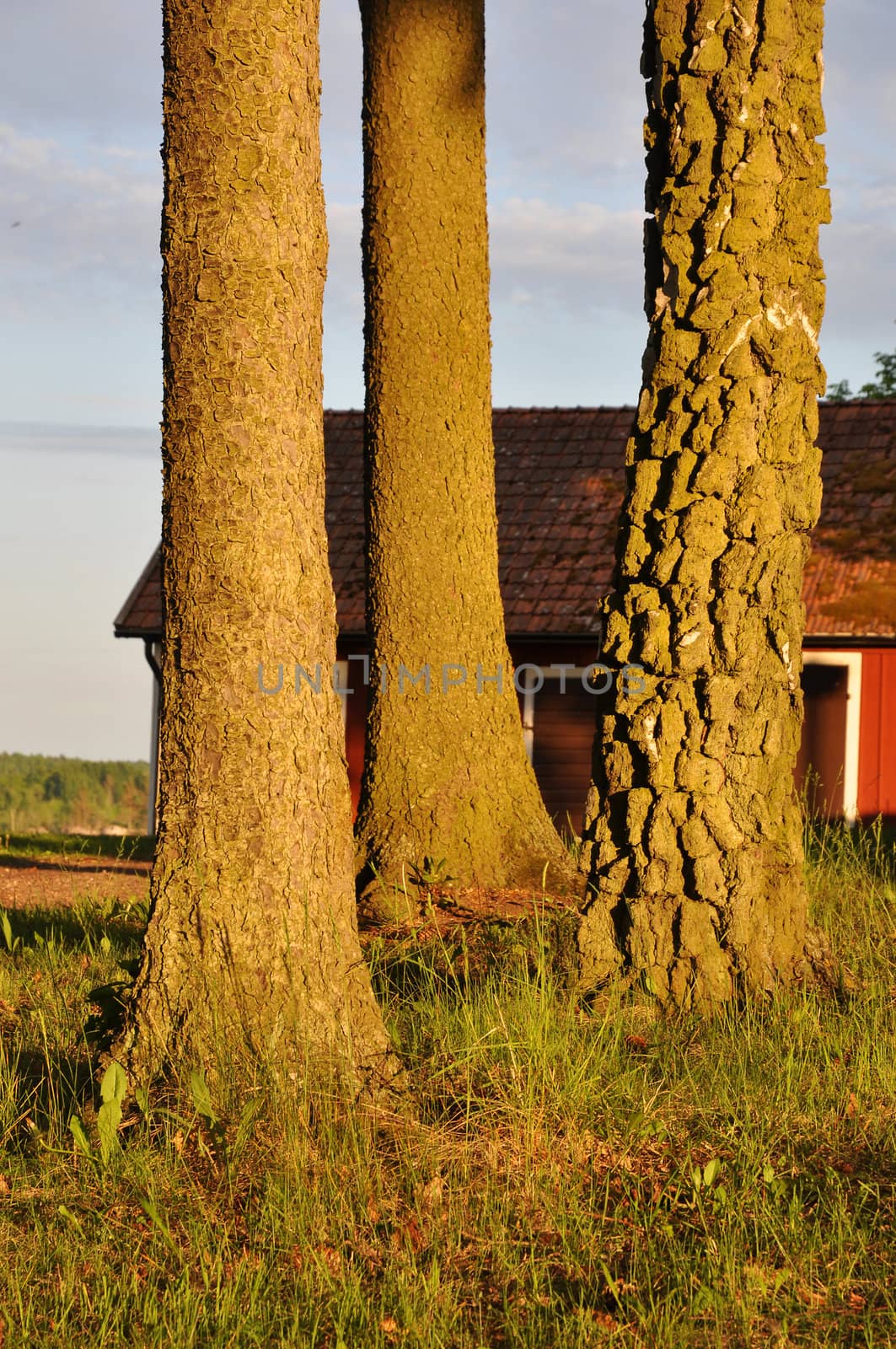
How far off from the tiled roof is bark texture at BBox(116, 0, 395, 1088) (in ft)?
35.4

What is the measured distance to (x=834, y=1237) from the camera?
3270mm

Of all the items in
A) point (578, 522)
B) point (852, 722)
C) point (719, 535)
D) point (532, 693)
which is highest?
point (578, 522)

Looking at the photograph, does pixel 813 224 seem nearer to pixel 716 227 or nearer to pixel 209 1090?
pixel 716 227

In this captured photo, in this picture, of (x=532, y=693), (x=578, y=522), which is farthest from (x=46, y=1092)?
(x=578, y=522)

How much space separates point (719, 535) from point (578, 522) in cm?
1139

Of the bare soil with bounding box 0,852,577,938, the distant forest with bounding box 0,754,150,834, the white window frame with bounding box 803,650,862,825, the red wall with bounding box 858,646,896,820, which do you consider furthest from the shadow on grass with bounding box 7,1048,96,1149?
the distant forest with bounding box 0,754,150,834

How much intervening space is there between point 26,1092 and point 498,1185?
1.69m

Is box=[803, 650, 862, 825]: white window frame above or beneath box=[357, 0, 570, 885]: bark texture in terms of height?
beneath

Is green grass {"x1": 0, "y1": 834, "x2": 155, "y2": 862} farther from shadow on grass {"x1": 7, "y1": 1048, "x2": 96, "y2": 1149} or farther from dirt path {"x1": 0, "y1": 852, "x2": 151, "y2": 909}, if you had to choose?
shadow on grass {"x1": 7, "y1": 1048, "x2": 96, "y2": 1149}

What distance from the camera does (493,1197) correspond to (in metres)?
3.37

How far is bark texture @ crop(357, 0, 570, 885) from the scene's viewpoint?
7086mm

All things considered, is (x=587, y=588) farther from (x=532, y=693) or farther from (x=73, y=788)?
(x=73, y=788)

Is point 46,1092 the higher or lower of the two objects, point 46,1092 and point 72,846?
the higher

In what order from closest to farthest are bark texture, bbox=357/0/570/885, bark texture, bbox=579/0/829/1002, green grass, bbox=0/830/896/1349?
green grass, bbox=0/830/896/1349 < bark texture, bbox=579/0/829/1002 < bark texture, bbox=357/0/570/885
